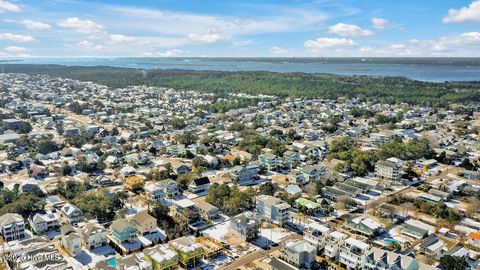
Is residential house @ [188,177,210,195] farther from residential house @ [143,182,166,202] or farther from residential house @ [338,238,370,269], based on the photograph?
residential house @ [338,238,370,269]

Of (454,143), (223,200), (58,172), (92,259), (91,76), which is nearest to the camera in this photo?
(92,259)

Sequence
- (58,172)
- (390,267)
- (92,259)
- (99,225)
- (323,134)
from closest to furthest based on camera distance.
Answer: (390,267), (92,259), (99,225), (58,172), (323,134)

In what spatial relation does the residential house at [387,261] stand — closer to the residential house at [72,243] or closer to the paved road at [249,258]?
the paved road at [249,258]

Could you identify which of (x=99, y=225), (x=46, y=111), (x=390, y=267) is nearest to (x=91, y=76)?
(x=46, y=111)

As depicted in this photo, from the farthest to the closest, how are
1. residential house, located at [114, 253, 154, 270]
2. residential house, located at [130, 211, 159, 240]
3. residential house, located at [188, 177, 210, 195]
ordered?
residential house, located at [188, 177, 210, 195]
residential house, located at [130, 211, 159, 240]
residential house, located at [114, 253, 154, 270]

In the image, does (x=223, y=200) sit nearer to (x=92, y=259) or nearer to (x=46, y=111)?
(x=92, y=259)

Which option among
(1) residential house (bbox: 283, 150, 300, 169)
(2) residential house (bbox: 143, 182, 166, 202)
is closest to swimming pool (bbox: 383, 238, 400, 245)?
(1) residential house (bbox: 283, 150, 300, 169)
